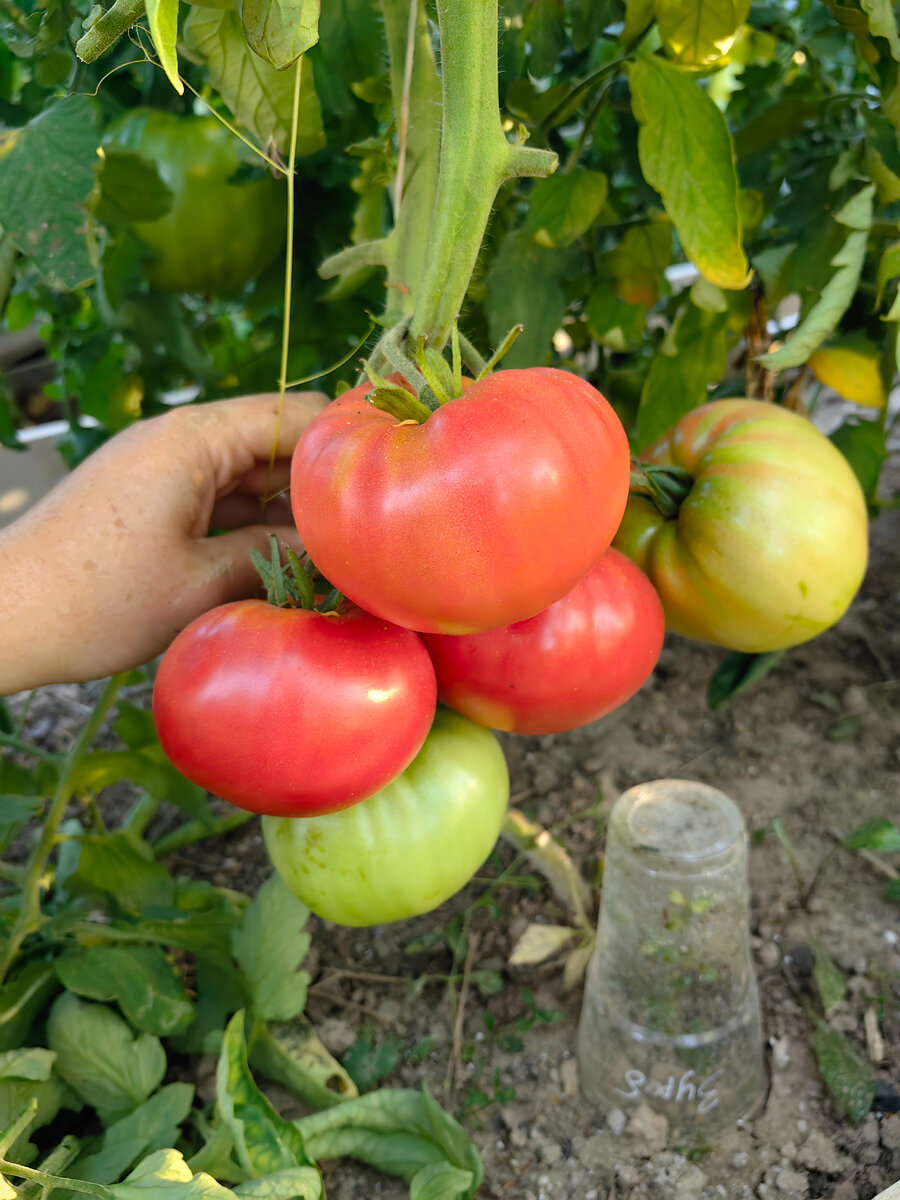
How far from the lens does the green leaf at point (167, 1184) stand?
1.70ft

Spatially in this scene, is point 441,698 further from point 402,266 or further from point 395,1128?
point 395,1128

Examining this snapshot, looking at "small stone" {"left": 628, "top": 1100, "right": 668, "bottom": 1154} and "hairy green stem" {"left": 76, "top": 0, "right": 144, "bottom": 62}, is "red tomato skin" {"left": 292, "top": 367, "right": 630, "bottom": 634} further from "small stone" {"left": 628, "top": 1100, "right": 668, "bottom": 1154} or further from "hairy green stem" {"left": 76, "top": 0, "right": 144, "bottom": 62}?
"small stone" {"left": 628, "top": 1100, "right": 668, "bottom": 1154}

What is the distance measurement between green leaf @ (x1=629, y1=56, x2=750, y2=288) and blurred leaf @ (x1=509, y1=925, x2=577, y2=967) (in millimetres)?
586

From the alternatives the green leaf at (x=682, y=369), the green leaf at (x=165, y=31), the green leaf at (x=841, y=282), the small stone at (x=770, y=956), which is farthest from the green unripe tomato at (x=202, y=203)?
the small stone at (x=770, y=956)

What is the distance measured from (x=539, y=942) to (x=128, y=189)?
0.72 meters

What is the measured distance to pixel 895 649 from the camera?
1.24 meters

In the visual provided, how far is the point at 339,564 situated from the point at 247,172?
592 mm

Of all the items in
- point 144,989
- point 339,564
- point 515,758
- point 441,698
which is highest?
point 339,564

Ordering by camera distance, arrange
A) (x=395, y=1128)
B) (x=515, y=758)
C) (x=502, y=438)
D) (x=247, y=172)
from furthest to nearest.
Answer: (x=515, y=758), (x=247, y=172), (x=395, y=1128), (x=502, y=438)

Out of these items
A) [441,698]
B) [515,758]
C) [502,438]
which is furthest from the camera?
[515,758]

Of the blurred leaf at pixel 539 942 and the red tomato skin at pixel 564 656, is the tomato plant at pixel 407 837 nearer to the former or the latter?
the red tomato skin at pixel 564 656

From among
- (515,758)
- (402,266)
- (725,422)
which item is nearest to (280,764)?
(402,266)

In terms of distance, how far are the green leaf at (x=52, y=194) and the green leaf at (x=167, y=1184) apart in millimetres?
507

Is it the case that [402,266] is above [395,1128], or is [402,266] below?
above
